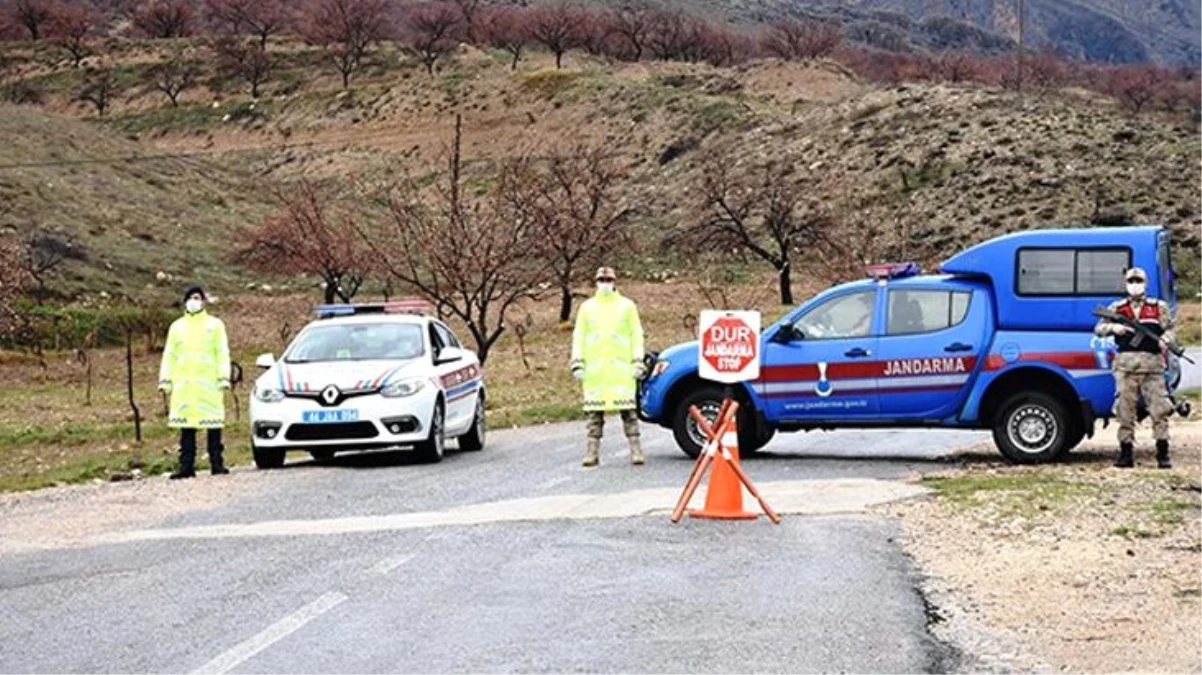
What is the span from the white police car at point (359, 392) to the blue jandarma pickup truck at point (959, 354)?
7.44 feet

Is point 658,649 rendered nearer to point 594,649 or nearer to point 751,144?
point 594,649

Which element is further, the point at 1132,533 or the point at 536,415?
the point at 536,415

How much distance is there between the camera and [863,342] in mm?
18109

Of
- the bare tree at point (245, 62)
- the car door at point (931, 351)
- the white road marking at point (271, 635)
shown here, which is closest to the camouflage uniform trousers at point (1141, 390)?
the car door at point (931, 351)

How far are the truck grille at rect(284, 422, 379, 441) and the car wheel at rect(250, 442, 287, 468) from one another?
51 cm

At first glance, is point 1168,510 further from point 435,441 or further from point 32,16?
point 32,16

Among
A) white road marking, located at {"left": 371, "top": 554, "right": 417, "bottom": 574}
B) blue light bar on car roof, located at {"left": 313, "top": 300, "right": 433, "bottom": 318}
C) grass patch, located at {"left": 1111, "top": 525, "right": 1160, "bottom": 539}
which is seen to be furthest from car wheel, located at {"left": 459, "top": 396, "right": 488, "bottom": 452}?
grass patch, located at {"left": 1111, "top": 525, "right": 1160, "bottom": 539}

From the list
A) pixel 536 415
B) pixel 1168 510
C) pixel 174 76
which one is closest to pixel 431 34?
pixel 174 76

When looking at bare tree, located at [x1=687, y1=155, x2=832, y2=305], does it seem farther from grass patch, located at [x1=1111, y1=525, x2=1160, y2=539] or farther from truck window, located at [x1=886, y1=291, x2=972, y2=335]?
grass patch, located at [x1=1111, y1=525, x2=1160, y2=539]

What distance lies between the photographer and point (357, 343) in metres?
19.5

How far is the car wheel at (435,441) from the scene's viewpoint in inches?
730

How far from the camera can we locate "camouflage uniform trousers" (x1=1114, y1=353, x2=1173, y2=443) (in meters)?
16.7

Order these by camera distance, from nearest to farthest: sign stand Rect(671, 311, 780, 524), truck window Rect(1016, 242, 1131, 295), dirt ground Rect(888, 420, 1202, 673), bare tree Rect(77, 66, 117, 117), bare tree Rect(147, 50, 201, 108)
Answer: dirt ground Rect(888, 420, 1202, 673) < sign stand Rect(671, 311, 780, 524) < truck window Rect(1016, 242, 1131, 295) < bare tree Rect(77, 66, 117, 117) < bare tree Rect(147, 50, 201, 108)

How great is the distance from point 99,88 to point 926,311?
107 metres
